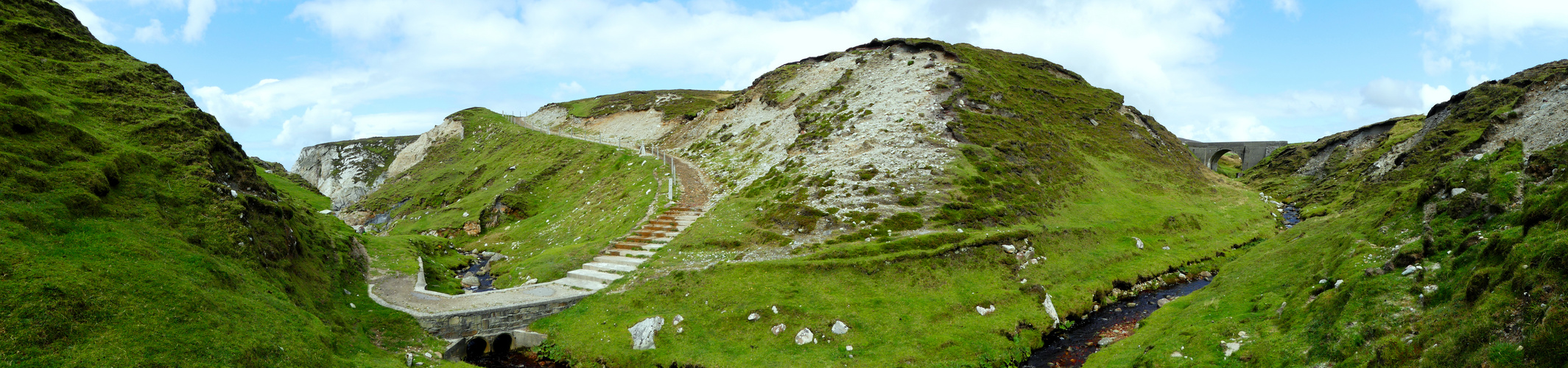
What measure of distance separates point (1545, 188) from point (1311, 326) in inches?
272

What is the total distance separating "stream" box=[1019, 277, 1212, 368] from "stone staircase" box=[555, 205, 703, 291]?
20765 millimetres

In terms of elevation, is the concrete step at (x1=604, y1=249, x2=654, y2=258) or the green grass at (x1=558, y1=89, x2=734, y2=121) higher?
the green grass at (x1=558, y1=89, x2=734, y2=121)

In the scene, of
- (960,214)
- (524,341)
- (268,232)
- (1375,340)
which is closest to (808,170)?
(960,214)

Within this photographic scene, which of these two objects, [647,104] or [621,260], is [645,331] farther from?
[647,104]

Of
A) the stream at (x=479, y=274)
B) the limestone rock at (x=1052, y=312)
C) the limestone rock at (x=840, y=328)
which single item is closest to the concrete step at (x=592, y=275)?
the stream at (x=479, y=274)

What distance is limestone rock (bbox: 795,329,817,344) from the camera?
1021 inches

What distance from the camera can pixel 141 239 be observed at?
60.3 ft

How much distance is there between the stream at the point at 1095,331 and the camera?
26234mm

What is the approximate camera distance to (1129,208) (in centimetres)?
5156

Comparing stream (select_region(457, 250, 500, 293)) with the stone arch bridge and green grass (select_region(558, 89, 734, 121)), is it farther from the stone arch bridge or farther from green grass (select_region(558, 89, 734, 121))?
the stone arch bridge

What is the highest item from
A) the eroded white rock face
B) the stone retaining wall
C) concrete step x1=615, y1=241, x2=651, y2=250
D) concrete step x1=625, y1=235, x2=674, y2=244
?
the eroded white rock face

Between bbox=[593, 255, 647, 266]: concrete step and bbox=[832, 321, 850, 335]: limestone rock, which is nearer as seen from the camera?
Result: bbox=[832, 321, 850, 335]: limestone rock

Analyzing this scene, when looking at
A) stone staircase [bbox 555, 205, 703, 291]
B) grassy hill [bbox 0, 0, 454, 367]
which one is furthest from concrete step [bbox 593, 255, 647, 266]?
grassy hill [bbox 0, 0, 454, 367]

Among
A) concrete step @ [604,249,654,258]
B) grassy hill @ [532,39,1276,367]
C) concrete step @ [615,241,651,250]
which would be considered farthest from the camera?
concrete step @ [615,241,651,250]
